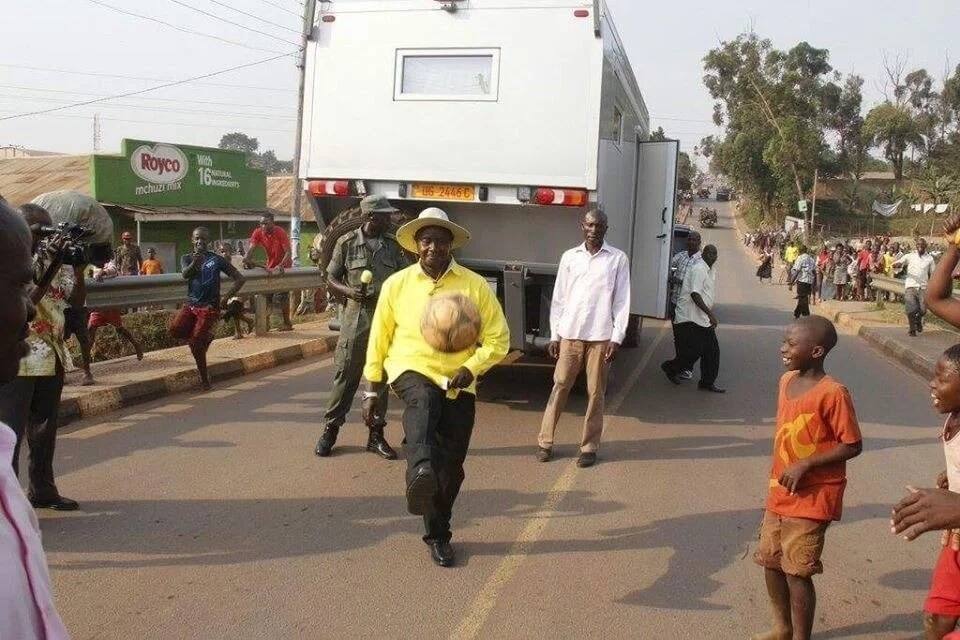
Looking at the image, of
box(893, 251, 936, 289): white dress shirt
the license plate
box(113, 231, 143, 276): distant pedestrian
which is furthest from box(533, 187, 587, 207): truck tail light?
box(893, 251, 936, 289): white dress shirt

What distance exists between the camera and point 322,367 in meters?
10.2

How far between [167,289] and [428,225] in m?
5.51

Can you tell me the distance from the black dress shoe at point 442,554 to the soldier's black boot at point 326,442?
205cm

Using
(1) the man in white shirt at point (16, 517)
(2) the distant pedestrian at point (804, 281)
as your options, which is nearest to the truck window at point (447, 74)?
(1) the man in white shirt at point (16, 517)

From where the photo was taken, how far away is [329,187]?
7.94 m

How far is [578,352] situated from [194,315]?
399 centimetres

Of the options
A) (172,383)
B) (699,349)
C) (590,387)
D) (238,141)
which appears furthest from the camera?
(238,141)

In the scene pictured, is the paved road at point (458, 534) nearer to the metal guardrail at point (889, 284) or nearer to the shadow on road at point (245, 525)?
the shadow on road at point (245, 525)

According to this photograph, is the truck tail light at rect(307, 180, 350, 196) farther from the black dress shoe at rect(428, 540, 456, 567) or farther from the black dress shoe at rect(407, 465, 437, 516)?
the black dress shoe at rect(407, 465, 437, 516)

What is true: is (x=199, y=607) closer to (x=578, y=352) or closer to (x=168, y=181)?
(x=578, y=352)

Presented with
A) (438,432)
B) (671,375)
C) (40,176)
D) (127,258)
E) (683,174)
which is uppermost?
(683,174)

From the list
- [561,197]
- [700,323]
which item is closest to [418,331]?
[561,197]

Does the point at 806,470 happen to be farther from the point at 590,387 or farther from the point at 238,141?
the point at 238,141

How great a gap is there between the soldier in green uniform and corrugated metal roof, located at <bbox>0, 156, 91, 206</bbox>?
18.8 metres
